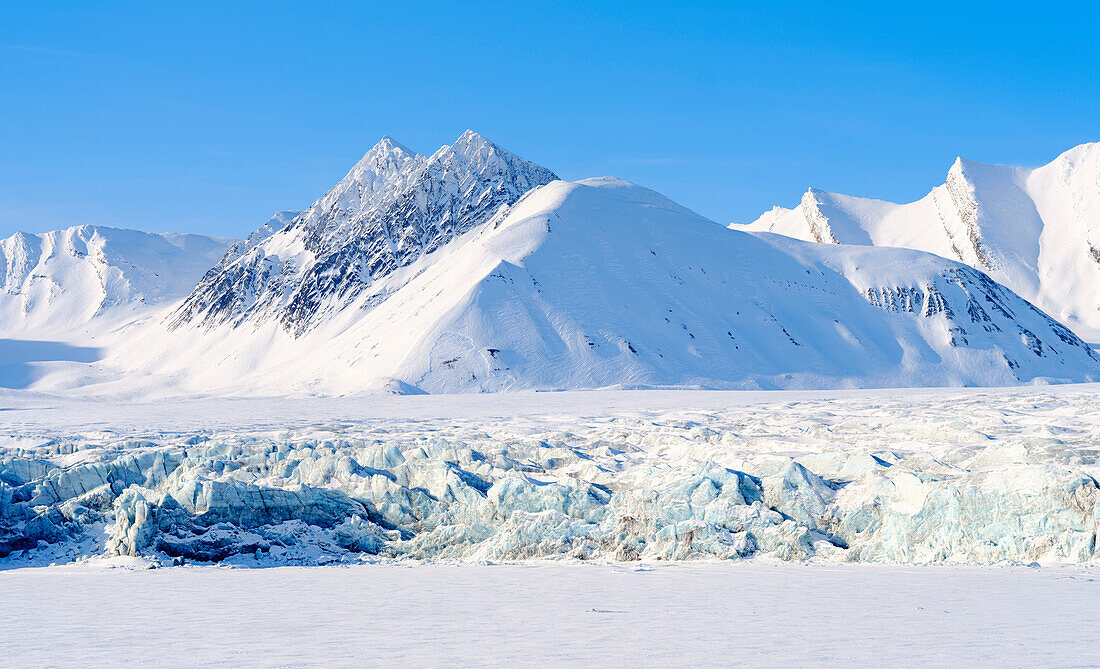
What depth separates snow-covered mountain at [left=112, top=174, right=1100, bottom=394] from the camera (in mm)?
87188

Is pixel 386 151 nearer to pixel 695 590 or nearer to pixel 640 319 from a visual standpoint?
pixel 640 319

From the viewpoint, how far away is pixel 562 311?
306 feet

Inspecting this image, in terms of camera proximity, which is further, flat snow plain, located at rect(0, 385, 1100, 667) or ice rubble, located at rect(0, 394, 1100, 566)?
ice rubble, located at rect(0, 394, 1100, 566)

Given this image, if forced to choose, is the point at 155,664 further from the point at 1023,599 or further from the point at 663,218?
the point at 663,218

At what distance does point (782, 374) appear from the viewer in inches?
3632

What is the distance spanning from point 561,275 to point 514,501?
7468 centimetres

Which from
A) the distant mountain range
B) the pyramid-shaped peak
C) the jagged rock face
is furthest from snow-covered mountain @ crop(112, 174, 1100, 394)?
the pyramid-shaped peak

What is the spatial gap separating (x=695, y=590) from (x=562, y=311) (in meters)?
75.2

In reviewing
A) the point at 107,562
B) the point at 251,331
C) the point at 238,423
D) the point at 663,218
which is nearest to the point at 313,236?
the point at 251,331

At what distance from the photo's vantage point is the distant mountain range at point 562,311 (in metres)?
88.5

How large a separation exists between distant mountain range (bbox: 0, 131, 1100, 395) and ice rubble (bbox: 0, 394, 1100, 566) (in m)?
48.6

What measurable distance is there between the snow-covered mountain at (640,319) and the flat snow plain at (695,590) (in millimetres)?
48427

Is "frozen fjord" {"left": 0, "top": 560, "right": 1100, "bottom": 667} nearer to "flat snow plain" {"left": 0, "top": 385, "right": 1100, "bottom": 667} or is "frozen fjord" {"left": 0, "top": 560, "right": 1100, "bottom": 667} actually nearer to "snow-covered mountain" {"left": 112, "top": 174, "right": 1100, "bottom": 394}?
"flat snow plain" {"left": 0, "top": 385, "right": 1100, "bottom": 667}

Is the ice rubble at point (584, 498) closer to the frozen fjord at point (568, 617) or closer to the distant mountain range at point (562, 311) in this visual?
the frozen fjord at point (568, 617)
